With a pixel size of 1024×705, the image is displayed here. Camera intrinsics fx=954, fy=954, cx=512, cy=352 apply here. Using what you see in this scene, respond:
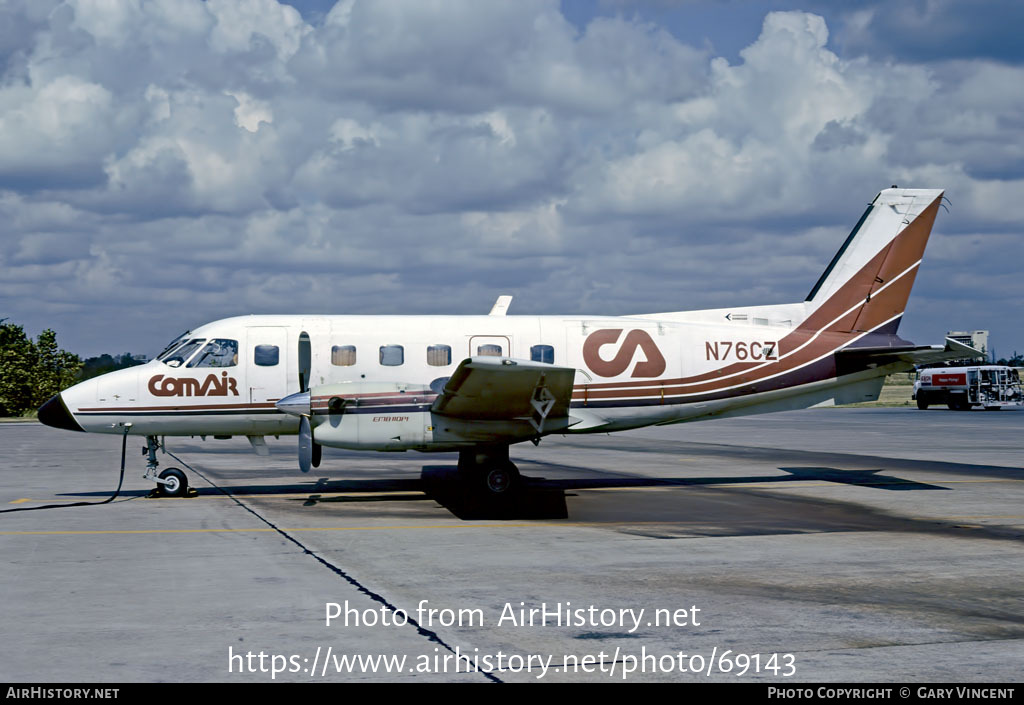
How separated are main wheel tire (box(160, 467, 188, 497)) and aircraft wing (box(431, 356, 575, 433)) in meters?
5.55

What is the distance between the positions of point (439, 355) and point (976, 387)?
181ft

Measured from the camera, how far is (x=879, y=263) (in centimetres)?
2072

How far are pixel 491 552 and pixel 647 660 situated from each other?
5.11 metres

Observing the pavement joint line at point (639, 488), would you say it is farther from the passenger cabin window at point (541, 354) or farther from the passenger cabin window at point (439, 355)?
the passenger cabin window at point (541, 354)

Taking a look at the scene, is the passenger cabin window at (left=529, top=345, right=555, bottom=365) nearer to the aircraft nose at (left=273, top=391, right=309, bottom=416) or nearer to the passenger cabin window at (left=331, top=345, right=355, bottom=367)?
the passenger cabin window at (left=331, top=345, right=355, bottom=367)

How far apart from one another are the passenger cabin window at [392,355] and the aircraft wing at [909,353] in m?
9.12

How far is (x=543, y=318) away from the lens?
19516 millimetres

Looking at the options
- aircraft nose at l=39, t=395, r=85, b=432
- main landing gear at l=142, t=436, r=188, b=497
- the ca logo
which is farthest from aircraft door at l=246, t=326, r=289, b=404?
the ca logo

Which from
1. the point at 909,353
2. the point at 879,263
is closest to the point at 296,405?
the point at 909,353

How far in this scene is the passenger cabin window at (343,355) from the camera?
1845 cm

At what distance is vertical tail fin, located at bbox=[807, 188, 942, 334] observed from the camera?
2050cm

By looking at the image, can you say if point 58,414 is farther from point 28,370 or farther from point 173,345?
point 28,370

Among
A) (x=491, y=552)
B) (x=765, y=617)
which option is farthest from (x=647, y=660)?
(x=491, y=552)
